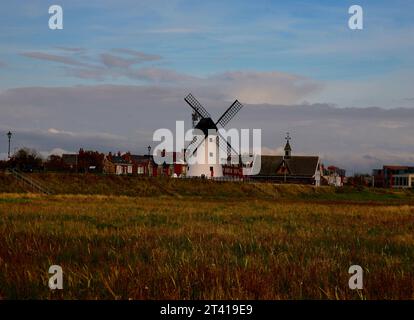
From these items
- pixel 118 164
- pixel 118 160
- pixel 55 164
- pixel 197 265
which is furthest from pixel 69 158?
pixel 197 265

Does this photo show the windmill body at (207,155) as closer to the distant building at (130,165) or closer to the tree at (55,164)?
the tree at (55,164)

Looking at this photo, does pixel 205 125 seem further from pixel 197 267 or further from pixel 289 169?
pixel 197 267

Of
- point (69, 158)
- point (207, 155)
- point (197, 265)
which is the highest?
point (69, 158)

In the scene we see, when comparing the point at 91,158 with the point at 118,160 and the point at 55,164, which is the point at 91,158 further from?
the point at 55,164

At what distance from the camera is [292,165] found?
5413 inches

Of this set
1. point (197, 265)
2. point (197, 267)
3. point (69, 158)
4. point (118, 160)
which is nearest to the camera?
point (197, 267)

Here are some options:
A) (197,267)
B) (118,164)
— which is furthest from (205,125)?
(197,267)

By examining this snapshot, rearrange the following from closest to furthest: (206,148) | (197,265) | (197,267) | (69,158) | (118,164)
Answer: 1. (197,267)
2. (197,265)
3. (206,148)
4. (118,164)
5. (69,158)

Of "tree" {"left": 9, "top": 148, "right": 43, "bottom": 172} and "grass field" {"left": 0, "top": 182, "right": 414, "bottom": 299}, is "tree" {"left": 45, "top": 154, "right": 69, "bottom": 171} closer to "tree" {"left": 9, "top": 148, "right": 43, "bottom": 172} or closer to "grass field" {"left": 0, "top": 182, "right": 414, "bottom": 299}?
"tree" {"left": 9, "top": 148, "right": 43, "bottom": 172}

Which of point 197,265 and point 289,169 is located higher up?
point 289,169

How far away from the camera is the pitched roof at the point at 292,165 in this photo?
136 m

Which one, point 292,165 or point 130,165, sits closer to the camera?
point 292,165

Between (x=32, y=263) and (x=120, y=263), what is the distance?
1544mm
